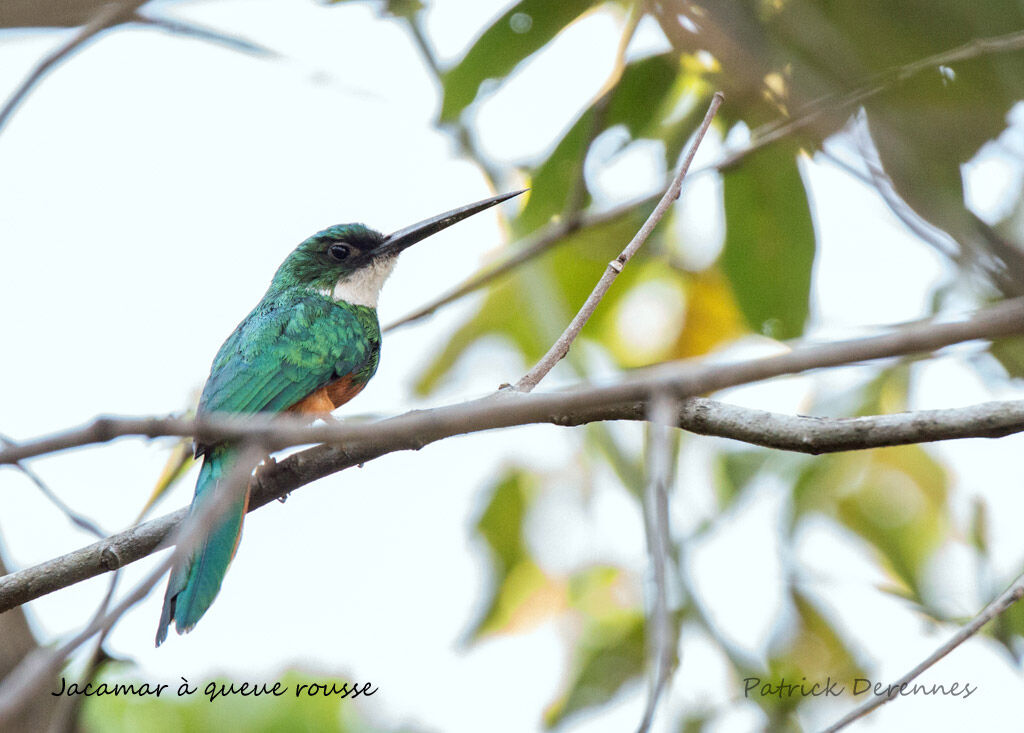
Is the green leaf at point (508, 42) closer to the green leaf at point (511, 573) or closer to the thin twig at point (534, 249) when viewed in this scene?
the thin twig at point (534, 249)

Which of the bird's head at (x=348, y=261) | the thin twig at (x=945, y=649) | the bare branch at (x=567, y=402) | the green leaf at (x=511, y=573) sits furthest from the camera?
the green leaf at (x=511, y=573)

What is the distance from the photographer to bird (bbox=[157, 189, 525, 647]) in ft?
9.08

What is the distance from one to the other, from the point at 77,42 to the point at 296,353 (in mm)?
1276

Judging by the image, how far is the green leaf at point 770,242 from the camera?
350cm

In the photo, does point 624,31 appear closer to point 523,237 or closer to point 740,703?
point 523,237

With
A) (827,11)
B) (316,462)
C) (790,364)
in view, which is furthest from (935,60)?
(316,462)

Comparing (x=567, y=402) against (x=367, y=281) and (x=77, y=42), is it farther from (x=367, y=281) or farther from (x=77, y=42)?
(x=367, y=281)

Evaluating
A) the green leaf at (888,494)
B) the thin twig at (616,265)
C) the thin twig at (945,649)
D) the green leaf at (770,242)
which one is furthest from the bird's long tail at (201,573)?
the green leaf at (888,494)

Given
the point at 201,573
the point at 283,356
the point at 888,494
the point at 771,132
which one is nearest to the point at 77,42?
the point at 283,356

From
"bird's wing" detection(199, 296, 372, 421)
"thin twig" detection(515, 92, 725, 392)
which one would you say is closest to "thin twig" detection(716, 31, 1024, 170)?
"thin twig" detection(515, 92, 725, 392)

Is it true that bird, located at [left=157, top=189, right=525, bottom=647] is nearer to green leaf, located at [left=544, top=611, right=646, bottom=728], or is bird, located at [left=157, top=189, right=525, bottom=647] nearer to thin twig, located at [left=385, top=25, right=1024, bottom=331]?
thin twig, located at [left=385, top=25, right=1024, bottom=331]

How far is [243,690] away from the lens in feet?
14.6

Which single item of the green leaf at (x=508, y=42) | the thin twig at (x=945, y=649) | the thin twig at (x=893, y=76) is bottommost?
the thin twig at (x=945, y=649)

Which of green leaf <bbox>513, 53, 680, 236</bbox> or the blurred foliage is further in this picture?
green leaf <bbox>513, 53, 680, 236</bbox>
